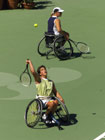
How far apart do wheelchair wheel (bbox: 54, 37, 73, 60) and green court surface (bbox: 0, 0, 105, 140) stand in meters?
0.26

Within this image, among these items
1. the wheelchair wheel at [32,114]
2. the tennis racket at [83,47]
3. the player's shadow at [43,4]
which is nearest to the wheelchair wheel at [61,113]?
the wheelchair wheel at [32,114]

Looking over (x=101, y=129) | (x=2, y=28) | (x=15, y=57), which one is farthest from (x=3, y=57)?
(x=101, y=129)

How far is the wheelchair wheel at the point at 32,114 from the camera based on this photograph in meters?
10.7

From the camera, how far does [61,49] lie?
16078mm

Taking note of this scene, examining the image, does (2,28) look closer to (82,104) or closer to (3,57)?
(3,57)

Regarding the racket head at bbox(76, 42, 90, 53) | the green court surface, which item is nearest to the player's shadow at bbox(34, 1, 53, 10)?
the green court surface

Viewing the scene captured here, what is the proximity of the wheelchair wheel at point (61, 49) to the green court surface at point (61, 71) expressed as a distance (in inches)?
10.4

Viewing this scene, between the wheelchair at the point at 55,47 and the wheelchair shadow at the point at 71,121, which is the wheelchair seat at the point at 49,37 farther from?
the wheelchair shadow at the point at 71,121

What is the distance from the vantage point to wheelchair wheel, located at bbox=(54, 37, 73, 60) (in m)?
15.9

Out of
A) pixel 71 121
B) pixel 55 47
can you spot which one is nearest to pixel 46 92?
pixel 71 121

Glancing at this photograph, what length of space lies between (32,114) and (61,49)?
5666mm

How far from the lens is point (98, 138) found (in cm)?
1038

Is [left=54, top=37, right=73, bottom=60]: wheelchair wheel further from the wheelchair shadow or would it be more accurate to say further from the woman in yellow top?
the woman in yellow top

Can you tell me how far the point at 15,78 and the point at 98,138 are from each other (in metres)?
4.66
